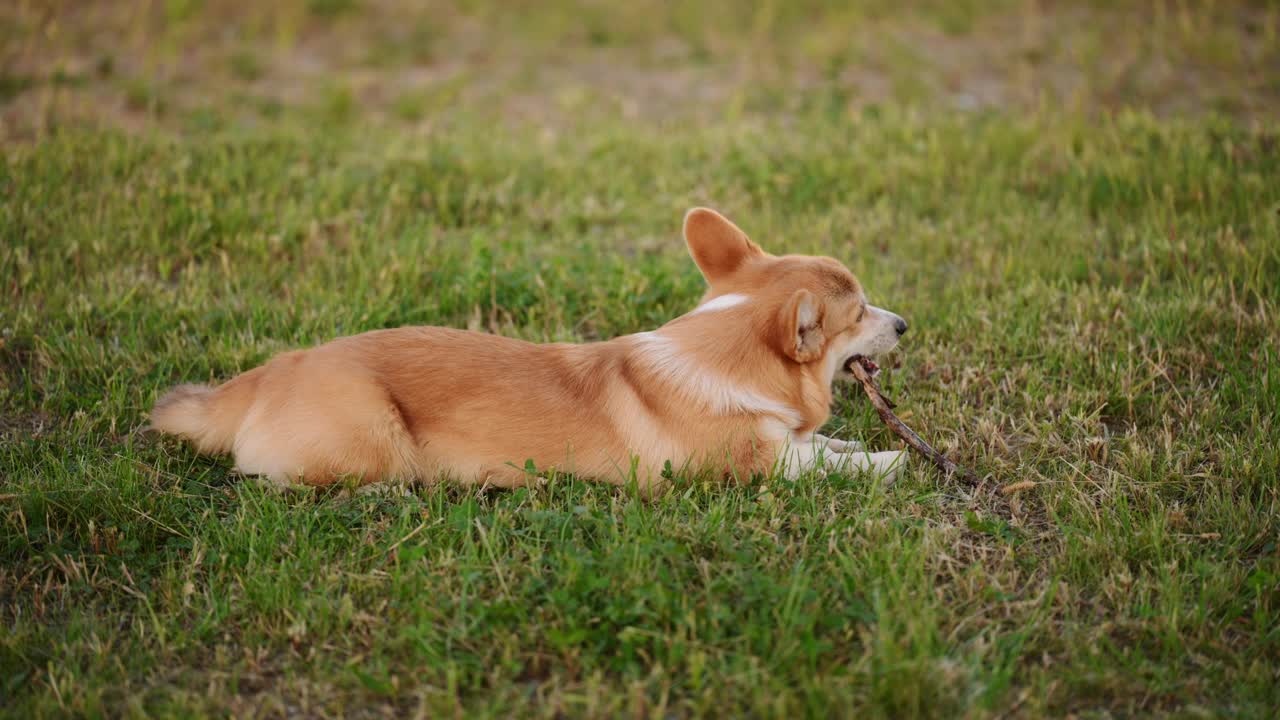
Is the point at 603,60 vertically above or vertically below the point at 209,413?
above

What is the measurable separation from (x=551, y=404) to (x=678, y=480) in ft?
1.66

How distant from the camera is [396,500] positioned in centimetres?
336

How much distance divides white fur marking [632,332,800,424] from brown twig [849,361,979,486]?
0.49 meters

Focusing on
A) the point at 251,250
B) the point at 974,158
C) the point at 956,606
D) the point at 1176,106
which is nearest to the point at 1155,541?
the point at 956,606

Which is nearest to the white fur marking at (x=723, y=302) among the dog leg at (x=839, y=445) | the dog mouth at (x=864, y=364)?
the dog mouth at (x=864, y=364)

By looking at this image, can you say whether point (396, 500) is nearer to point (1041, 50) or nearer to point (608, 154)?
point (608, 154)

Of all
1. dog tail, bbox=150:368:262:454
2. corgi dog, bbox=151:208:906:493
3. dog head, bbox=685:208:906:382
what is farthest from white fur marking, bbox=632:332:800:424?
dog tail, bbox=150:368:262:454

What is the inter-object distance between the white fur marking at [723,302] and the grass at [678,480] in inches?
24.5

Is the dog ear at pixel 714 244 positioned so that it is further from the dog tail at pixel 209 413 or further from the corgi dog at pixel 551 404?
the dog tail at pixel 209 413

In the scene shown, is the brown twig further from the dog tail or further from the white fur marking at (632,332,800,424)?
the dog tail

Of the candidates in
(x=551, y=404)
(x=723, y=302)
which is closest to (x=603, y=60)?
(x=723, y=302)

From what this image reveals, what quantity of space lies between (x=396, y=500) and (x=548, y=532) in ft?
1.89

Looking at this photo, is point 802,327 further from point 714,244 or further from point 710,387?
point 714,244

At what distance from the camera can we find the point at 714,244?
12.0 ft
